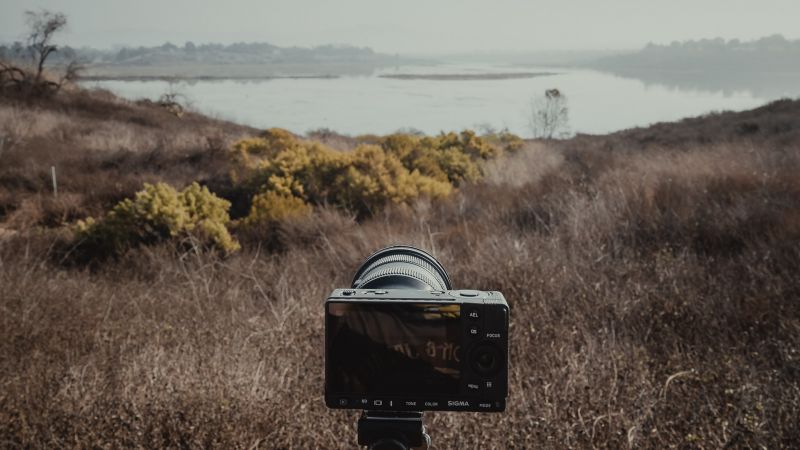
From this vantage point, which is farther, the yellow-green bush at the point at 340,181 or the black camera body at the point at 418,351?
the yellow-green bush at the point at 340,181

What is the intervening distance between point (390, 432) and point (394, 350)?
7.3 inches

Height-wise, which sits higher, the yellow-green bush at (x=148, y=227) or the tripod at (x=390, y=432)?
the tripod at (x=390, y=432)

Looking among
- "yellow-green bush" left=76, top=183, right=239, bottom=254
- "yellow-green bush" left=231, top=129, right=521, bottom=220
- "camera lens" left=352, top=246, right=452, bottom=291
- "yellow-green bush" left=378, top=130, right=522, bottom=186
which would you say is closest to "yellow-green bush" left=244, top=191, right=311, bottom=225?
"yellow-green bush" left=231, top=129, right=521, bottom=220

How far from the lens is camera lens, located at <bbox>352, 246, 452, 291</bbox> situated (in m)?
1.32

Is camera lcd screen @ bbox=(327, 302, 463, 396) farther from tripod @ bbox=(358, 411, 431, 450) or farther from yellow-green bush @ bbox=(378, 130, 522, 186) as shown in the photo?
yellow-green bush @ bbox=(378, 130, 522, 186)

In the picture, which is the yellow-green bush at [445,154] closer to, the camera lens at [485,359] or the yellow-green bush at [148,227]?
the yellow-green bush at [148,227]

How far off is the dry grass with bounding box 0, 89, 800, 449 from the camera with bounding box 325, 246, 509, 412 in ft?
3.71

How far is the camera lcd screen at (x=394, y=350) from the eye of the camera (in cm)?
118

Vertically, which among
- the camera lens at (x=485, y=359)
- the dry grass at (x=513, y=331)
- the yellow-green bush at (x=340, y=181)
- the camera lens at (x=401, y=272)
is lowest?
the dry grass at (x=513, y=331)

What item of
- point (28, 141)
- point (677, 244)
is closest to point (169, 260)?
point (677, 244)

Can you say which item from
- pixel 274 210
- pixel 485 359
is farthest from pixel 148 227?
pixel 485 359

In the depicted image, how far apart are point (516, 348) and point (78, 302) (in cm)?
294

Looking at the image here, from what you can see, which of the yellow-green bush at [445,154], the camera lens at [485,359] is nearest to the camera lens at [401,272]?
the camera lens at [485,359]

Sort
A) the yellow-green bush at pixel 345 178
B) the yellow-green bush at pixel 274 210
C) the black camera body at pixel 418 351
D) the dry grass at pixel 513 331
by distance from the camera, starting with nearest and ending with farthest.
→ the black camera body at pixel 418 351 → the dry grass at pixel 513 331 → the yellow-green bush at pixel 274 210 → the yellow-green bush at pixel 345 178
